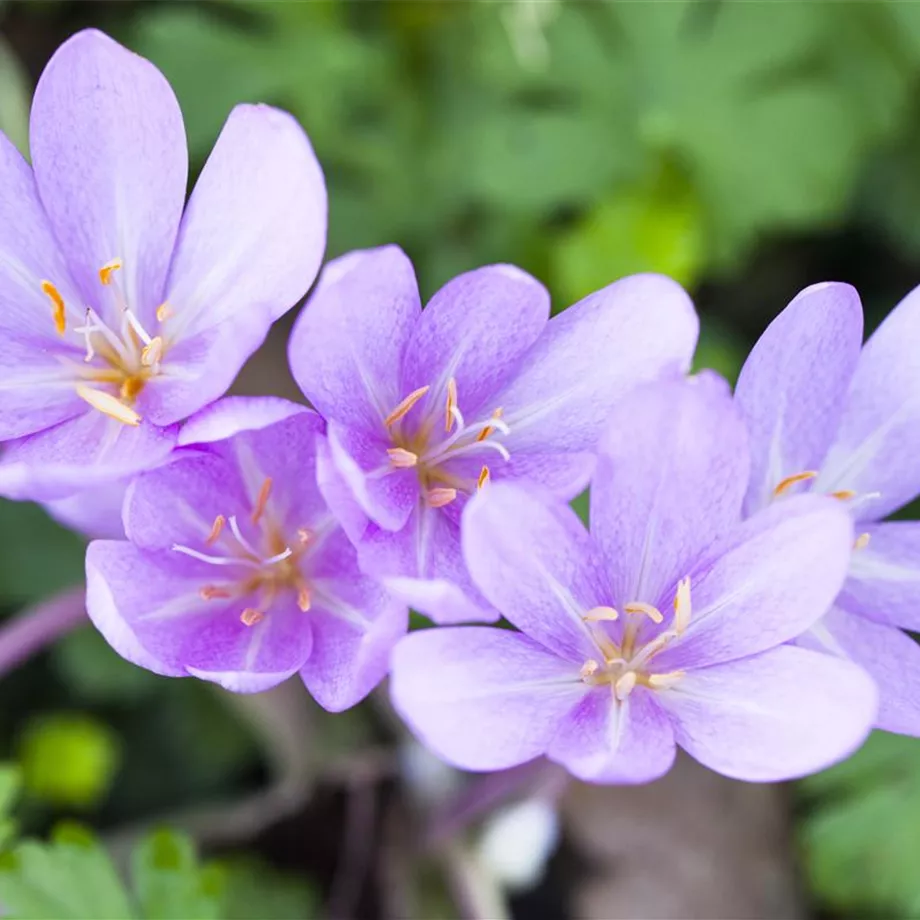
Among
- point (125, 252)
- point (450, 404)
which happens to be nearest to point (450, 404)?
point (450, 404)

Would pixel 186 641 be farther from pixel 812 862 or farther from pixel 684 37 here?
pixel 684 37

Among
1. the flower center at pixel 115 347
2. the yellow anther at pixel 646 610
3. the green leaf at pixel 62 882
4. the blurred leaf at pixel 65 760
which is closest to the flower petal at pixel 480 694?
the yellow anther at pixel 646 610

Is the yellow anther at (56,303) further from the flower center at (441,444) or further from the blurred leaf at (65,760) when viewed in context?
the blurred leaf at (65,760)

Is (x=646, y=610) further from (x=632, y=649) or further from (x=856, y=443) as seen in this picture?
(x=856, y=443)

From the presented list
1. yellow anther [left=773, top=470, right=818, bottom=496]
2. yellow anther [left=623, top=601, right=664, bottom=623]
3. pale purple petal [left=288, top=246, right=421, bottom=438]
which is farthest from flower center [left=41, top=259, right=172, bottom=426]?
yellow anther [left=773, top=470, right=818, bottom=496]

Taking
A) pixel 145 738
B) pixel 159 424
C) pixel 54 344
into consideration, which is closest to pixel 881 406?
pixel 159 424
